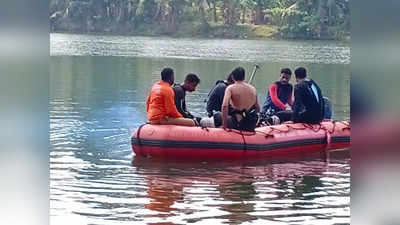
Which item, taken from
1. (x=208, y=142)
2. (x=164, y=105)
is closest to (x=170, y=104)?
(x=164, y=105)

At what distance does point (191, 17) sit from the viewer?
49719 mm

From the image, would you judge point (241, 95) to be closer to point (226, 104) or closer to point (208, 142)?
point (226, 104)

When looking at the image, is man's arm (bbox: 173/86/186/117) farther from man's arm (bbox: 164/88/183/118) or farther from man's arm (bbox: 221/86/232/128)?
man's arm (bbox: 221/86/232/128)

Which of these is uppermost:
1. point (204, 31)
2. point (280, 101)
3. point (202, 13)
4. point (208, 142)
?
point (202, 13)

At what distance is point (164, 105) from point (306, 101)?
158 centimetres

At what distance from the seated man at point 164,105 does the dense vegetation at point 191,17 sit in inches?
1558

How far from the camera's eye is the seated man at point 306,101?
762 centimetres

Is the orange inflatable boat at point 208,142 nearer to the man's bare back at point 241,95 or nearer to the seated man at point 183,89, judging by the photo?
the man's bare back at point 241,95

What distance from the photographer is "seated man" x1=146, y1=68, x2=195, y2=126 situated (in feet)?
22.9
